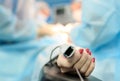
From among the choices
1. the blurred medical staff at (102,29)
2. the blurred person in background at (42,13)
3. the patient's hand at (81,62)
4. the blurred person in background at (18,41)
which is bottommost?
the patient's hand at (81,62)

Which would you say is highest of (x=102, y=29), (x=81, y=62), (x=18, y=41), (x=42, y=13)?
(x=42, y=13)

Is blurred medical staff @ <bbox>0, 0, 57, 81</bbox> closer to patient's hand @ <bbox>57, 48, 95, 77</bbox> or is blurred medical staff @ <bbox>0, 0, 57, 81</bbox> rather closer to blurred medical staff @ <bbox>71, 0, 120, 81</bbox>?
blurred medical staff @ <bbox>71, 0, 120, 81</bbox>

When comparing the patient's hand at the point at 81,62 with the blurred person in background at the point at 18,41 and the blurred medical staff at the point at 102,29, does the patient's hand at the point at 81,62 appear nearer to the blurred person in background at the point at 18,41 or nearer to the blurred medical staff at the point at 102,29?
the blurred medical staff at the point at 102,29

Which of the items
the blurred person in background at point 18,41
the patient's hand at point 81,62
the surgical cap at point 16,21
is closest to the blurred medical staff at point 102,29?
the patient's hand at point 81,62

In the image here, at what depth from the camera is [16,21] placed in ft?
4.13

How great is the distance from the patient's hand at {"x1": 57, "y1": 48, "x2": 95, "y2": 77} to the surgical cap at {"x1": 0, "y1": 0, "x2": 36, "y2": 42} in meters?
0.65

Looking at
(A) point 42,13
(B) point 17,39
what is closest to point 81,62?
(B) point 17,39

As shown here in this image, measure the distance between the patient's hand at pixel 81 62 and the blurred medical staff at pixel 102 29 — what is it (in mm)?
107

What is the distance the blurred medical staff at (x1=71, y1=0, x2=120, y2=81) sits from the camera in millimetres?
738

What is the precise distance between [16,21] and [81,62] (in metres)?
0.72

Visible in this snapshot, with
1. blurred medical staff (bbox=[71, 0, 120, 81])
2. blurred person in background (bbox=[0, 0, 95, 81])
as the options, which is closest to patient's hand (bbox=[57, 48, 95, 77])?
blurred medical staff (bbox=[71, 0, 120, 81])

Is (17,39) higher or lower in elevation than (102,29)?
higher

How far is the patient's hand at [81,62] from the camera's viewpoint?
595mm

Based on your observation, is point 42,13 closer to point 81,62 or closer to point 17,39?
point 17,39
